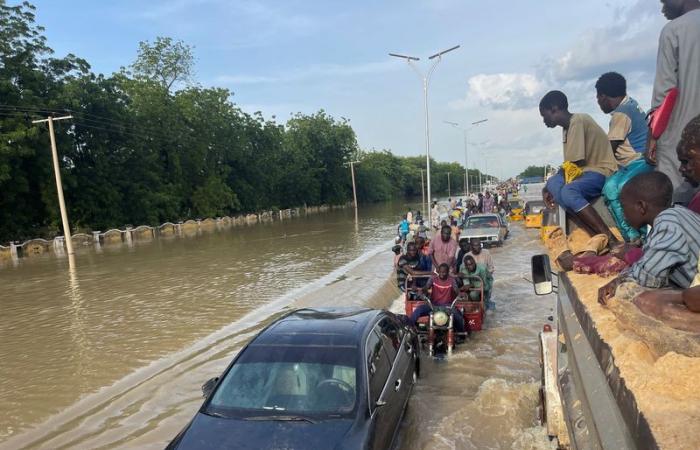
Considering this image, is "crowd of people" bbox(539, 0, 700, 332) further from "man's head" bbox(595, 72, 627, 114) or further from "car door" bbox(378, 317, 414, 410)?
"car door" bbox(378, 317, 414, 410)

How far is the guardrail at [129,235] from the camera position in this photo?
30.4m

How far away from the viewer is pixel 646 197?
115 inches

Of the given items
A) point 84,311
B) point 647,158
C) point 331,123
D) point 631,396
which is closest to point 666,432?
point 631,396

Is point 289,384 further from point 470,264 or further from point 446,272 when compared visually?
point 470,264

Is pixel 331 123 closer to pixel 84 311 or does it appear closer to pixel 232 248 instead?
pixel 232 248

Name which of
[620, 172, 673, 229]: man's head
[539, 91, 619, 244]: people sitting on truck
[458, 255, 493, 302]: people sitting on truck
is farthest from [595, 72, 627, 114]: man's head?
[458, 255, 493, 302]: people sitting on truck

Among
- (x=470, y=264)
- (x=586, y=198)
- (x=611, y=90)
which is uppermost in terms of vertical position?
(x=611, y=90)

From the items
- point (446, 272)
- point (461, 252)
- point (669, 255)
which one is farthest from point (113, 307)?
point (669, 255)

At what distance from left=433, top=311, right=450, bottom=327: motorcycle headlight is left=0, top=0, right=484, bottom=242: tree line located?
3020 centimetres

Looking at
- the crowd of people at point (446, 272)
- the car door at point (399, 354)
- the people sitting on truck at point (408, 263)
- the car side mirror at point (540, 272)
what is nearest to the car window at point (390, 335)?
the car door at point (399, 354)

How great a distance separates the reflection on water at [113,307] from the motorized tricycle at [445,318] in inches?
177

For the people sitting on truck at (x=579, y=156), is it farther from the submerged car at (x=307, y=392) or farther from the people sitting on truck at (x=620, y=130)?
the submerged car at (x=307, y=392)

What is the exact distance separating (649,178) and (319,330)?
10.8ft

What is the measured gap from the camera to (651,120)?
3979 mm
